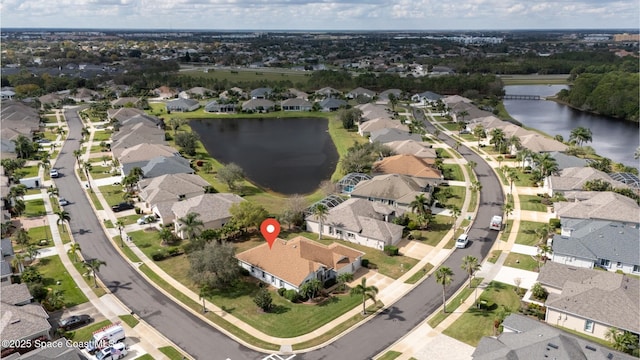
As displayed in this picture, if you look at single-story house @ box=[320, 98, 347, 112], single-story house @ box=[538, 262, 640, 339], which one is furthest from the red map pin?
single-story house @ box=[320, 98, 347, 112]

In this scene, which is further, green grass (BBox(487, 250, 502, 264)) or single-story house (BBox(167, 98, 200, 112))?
single-story house (BBox(167, 98, 200, 112))

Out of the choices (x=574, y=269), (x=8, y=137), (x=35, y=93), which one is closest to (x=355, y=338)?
(x=574, y=269)

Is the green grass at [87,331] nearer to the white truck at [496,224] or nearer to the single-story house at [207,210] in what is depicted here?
the single-story house at [207,210]

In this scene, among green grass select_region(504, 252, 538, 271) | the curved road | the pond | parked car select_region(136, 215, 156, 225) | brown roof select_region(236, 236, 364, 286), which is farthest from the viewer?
the pond

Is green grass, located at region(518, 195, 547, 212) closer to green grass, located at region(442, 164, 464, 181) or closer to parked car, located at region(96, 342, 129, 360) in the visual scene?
green grass, located at region(442, 164, 464, 181)

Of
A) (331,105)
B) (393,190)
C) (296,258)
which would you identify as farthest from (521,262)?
(331,105)

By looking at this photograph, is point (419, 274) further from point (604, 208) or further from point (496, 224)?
point (604, 208)
